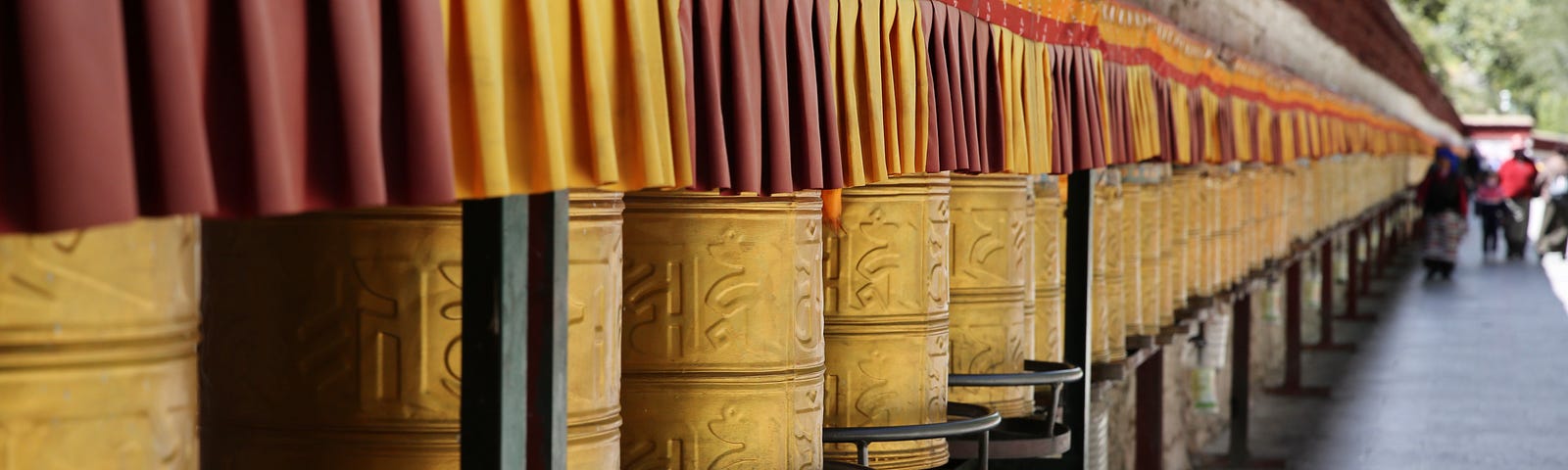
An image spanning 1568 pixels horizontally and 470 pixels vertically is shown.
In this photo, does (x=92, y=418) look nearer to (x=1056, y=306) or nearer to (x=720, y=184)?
(x=720, y=184)

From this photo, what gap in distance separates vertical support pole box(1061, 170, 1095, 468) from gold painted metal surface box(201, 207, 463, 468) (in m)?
3.45

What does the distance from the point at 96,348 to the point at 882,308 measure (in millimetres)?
2781

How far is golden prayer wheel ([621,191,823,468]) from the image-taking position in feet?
11.1

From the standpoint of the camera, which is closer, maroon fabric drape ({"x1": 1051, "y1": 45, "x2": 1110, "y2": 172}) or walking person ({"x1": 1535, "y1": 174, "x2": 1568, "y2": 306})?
maroon fabric drape ({"x1": 1051, "y1": 45, "x2": 1110, "y2": 172})

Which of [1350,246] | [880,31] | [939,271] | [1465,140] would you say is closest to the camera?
[880,31]

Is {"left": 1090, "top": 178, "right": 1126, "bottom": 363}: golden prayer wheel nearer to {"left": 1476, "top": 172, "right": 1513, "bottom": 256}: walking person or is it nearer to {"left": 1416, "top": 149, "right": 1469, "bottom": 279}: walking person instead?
{"left": 1416, "top": 149, "right": 1469, "bottom": 279}: walking person

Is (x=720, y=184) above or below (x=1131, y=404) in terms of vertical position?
above

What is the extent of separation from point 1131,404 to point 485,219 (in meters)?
6.84

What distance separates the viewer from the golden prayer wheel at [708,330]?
3398 millimetres

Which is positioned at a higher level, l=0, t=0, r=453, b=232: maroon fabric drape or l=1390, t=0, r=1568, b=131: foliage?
l=1390, t=0, r=1568, b=131: foliage

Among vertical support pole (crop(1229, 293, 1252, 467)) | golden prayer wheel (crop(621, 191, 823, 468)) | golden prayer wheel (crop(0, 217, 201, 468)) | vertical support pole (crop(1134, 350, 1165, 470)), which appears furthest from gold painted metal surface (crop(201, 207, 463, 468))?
vertical support pole (crop(1229, 293, 1252, 467))

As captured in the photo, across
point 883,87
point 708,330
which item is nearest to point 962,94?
point 883,87

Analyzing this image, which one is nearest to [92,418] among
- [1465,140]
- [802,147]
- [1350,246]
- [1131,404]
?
[802,147]

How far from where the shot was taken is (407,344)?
259 cm
